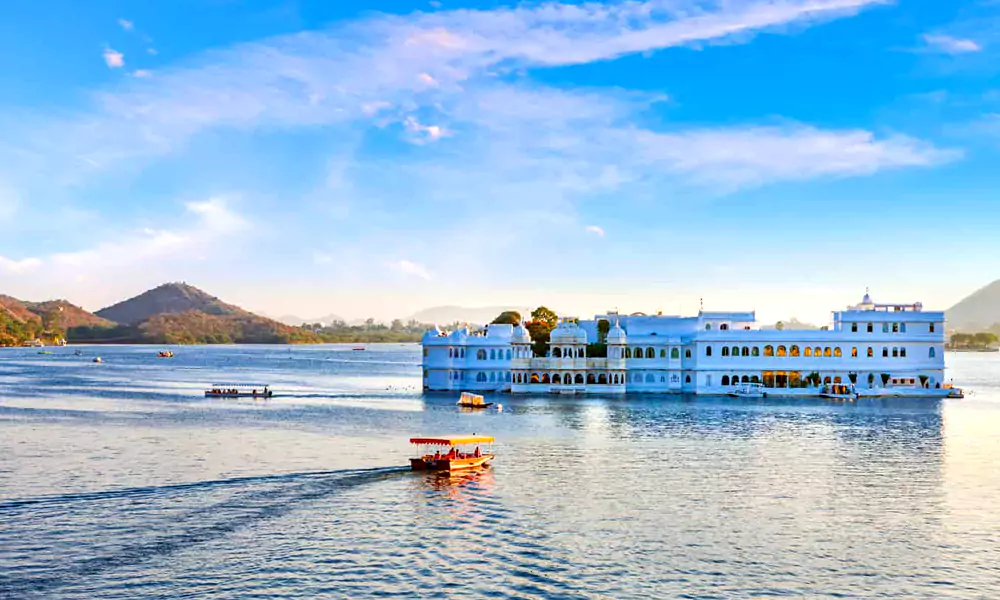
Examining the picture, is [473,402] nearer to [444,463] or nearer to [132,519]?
[444,463]

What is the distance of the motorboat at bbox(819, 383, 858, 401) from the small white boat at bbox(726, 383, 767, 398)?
6.56 metres

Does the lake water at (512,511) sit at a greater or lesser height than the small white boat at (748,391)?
lesser

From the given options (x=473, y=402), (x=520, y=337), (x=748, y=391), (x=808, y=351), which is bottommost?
(x=473, y=402)

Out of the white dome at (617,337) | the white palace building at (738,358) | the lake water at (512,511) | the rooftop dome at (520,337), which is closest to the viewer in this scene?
the lake water at (512,511)

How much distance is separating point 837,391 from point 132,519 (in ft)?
272

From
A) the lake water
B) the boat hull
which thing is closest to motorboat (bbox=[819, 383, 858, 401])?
the lake water

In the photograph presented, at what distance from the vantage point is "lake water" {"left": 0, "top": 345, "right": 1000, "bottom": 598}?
3092cm

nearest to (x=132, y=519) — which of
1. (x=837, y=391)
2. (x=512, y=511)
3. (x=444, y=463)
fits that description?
(x=512, y=511)

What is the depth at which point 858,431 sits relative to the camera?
229ft

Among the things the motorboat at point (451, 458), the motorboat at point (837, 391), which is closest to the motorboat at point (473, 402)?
the motorboat at point (451, 458)

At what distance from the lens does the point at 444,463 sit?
50.3 metres

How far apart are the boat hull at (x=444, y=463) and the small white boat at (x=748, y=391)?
183 feet

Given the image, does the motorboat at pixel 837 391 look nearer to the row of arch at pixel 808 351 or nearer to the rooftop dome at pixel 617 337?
the row of arch at pixel 808 351

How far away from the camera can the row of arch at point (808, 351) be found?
103m
